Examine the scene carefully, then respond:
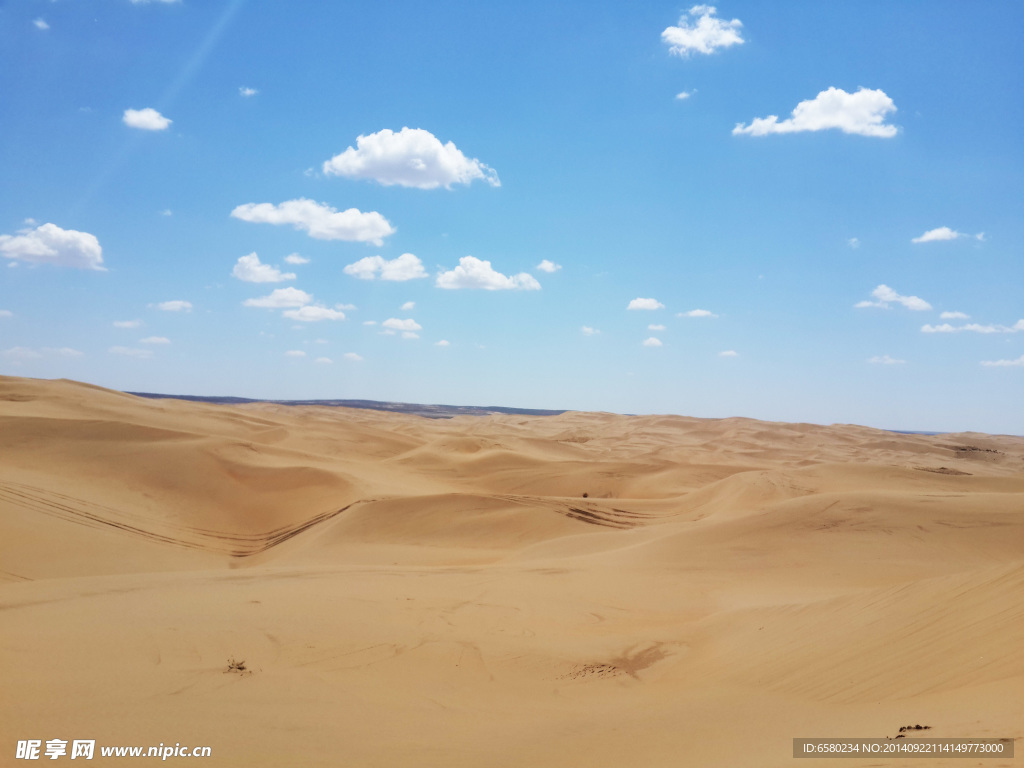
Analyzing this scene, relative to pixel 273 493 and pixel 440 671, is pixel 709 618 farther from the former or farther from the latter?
pixel 273 493

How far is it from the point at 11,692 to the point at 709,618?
270 inches

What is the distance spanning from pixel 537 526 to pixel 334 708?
1093 cm

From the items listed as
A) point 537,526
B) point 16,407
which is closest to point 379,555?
point 537,526

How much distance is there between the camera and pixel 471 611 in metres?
8.39

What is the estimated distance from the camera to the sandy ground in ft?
14.9

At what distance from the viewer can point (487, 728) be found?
4883 mm

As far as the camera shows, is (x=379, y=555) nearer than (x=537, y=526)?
Yes

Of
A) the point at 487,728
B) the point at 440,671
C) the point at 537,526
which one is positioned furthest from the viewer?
the point at 537,526

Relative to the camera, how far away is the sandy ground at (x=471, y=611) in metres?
4.54

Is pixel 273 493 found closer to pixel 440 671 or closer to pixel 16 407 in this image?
pixel 16 407

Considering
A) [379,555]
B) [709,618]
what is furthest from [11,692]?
[379,555]

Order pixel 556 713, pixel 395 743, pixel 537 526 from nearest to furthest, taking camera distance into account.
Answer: pixel 395 743
pixel 556 713
pixel 537 526

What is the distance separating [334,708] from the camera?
505 centimetres

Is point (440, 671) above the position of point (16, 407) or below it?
below
